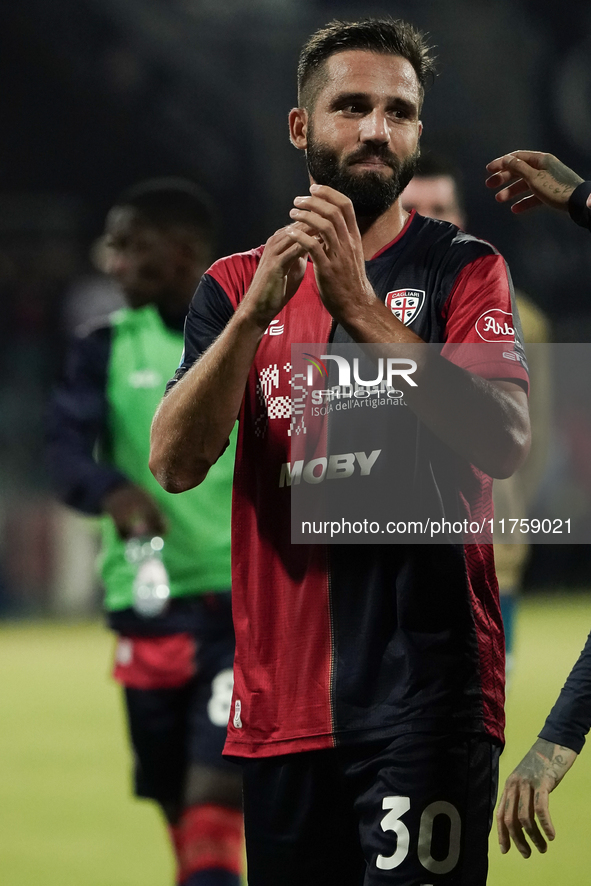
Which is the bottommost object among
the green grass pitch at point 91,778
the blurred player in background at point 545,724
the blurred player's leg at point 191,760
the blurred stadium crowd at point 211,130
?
the green grass pitch at point 91,778

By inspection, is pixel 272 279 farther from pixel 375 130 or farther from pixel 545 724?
pixel 545 724

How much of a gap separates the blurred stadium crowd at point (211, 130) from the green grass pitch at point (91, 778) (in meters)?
2.88

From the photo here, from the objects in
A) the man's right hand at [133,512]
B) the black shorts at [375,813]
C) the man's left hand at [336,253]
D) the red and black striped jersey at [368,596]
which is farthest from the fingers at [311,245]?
the man's right hand at [133,512]

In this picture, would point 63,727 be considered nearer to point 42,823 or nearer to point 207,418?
point 42,823

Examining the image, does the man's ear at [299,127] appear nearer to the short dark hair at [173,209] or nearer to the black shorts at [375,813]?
the black shorts at [375,813]

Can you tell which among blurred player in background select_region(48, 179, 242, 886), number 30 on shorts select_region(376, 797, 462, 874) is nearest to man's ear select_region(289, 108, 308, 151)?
number 30 on shorts select_region(376, 797, 462, 874)

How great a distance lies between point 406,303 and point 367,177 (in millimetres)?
204

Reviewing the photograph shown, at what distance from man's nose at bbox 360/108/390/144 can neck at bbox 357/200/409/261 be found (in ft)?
0.41

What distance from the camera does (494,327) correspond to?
1.78 meters

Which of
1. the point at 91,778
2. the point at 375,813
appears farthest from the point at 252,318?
the point at 91,778

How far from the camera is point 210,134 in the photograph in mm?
13625

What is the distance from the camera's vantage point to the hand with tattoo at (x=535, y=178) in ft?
6.30

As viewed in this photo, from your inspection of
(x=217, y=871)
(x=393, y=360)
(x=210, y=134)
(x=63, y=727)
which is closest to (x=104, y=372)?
(x=217, y=871)

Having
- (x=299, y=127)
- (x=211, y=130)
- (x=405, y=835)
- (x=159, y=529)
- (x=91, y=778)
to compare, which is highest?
(x=211, y=130)
